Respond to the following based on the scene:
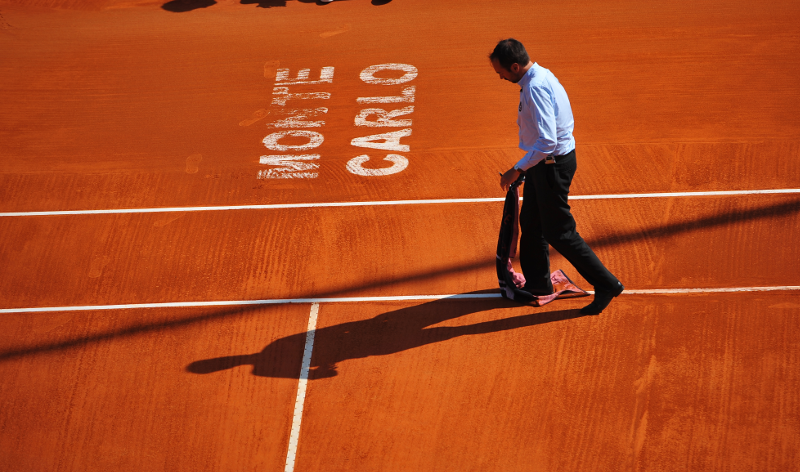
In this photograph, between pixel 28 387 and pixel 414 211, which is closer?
pixel 28 387

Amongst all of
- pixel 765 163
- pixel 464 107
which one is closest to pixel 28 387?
pixel 464 107

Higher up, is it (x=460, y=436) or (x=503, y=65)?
(x=503, y=65)

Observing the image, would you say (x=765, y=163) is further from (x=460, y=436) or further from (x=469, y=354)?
(x=460, y=436)

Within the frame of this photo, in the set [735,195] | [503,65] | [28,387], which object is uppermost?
[503,65]

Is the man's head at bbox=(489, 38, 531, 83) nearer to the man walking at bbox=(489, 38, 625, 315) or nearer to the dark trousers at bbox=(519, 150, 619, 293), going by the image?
the man walking at bbox=(489, 38, 625, 315)

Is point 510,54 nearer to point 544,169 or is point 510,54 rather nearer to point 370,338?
point 544,169

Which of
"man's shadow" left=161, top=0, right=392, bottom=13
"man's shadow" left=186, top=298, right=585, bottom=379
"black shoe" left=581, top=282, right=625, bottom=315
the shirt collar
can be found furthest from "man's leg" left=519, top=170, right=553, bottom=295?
"man's shadow" left=161, top=0, right=392, bottom=13

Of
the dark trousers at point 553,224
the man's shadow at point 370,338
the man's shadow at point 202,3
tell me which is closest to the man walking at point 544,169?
the dark trousers at point 553,224

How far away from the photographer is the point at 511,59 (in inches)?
202

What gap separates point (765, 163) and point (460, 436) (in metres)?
5.14

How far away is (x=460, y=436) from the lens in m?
5.36

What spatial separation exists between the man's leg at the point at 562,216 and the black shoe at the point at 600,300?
6 centimetres

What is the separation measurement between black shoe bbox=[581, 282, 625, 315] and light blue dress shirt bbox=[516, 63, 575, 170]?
1.42m

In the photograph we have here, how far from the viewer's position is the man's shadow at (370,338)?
6078 millimetres
